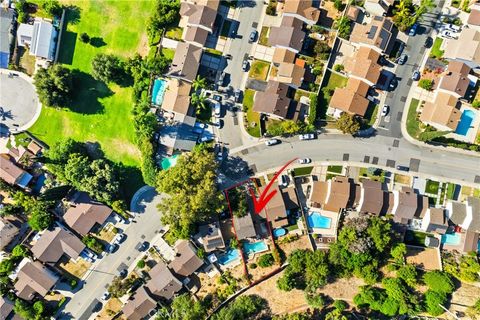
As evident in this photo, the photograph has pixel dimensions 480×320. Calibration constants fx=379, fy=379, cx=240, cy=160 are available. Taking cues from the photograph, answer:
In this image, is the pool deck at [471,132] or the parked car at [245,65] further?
the parked car at [245,65]

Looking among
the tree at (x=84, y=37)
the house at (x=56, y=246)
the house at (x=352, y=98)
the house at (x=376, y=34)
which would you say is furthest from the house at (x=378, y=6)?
the house at (x=56, y=246)

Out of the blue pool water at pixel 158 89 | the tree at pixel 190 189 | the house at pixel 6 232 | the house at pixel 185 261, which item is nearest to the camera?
the tree at pixel 190 189

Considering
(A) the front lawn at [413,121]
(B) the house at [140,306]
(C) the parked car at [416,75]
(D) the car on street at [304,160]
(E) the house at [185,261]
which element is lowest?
(B) the house at [140,306]

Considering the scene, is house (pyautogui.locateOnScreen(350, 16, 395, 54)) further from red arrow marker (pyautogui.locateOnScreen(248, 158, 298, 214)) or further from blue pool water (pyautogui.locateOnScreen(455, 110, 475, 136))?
red arrow marker (pyautogui.locateOnScreen(248, 158, 298, 214))

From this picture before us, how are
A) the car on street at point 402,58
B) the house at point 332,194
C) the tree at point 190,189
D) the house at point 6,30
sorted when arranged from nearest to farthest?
the tree at point 190,189 < the house at point 332,194 < the car on street at point 402,58 < the house at point 6,30

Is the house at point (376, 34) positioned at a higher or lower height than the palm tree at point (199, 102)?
higher

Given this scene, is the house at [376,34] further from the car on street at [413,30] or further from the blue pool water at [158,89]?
the blue pool water at [158,89]

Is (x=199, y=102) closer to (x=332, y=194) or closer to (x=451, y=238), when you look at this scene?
(x=332, y=194)

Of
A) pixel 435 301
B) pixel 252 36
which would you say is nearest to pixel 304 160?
pixel 252 36
